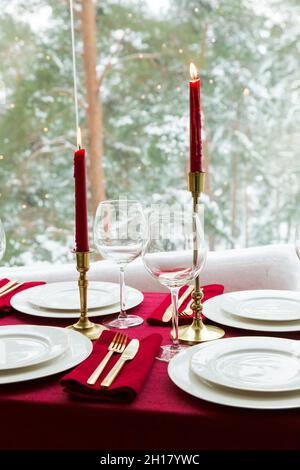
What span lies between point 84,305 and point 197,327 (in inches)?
8.9

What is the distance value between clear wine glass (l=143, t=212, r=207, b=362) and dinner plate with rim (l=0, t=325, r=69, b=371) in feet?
0.60

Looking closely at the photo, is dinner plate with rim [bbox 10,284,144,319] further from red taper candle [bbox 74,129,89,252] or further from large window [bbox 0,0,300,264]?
large window [bbox 0,0,300,264]

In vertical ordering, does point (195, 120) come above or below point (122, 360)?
above

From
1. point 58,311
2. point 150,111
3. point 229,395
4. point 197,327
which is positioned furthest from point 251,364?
point 150,111

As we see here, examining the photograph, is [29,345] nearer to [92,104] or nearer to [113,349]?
[113,349]

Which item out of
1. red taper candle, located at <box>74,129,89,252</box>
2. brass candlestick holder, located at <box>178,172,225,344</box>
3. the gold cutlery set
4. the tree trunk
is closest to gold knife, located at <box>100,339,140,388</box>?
the gold cutlery set

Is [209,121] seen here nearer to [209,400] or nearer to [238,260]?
[238,260]

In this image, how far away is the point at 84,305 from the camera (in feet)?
3.78

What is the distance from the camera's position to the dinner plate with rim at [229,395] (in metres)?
0.77

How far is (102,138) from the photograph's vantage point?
14.5 feet

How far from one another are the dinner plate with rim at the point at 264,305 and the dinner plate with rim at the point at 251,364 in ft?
0.54

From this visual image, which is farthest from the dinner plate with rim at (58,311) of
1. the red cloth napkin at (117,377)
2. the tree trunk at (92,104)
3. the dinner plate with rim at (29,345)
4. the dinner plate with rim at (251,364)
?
the tree trunk at (92,104)
